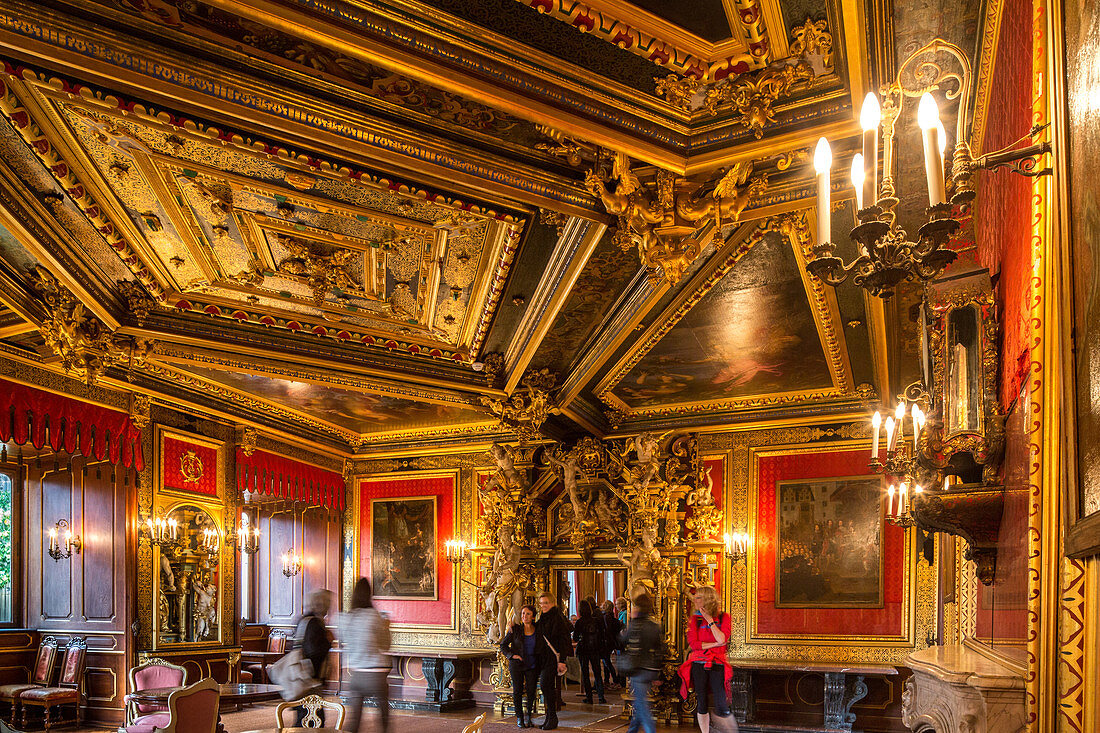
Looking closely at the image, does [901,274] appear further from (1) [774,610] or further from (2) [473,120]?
(1) [774,610]

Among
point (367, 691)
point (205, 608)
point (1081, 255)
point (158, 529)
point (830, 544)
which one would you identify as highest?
point (1081, 255)

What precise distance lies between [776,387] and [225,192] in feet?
25.3

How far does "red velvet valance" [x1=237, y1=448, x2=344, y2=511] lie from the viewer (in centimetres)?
1270

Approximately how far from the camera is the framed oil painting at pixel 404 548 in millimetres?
14219

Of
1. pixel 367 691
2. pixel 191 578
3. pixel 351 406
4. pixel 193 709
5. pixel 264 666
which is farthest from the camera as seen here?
pixel 264 666

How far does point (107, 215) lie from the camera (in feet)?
21.6

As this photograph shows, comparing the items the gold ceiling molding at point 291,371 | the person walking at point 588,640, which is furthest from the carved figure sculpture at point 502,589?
the gold ceiling molding at point 291,371

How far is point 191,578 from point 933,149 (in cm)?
1241

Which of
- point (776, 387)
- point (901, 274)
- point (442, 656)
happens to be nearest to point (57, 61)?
point (901, 274)

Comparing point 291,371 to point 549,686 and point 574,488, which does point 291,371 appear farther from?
point 549,686

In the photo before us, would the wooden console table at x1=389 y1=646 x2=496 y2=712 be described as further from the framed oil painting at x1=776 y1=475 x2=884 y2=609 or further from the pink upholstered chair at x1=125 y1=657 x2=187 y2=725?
the pink upholstered chair at x1=125 y1=657 x2=187 y2=725

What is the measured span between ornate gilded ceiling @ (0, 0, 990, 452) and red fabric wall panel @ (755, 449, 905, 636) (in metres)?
1.28

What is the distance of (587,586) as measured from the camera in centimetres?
1275

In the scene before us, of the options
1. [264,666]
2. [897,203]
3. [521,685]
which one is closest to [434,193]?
[897,203]
